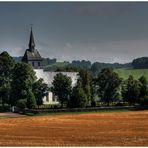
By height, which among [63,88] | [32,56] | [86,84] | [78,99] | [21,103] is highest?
[32,56]

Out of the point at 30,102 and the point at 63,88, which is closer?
the point at 30,102

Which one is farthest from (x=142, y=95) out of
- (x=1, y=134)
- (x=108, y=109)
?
(x=1, y=134)

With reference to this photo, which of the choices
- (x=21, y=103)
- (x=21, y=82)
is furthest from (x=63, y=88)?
(x=21, y=103)

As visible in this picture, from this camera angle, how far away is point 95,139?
44125 millimetres

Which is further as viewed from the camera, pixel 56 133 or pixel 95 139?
pixel 56 133

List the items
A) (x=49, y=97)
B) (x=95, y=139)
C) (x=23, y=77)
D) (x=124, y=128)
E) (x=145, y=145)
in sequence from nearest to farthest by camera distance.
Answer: (x=145, y=145)
(x=95, y=139)
(x=124, y=128)
(x=23, y=77)
(x=49, y=97)

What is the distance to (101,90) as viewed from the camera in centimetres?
12712

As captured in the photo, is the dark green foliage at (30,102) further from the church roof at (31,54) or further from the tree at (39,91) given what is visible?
the church roof at (31,54)

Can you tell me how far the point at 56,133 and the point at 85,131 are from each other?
3.44 meters

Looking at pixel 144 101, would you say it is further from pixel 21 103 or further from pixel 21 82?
pixel 21 82

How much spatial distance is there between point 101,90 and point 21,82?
24745 mm

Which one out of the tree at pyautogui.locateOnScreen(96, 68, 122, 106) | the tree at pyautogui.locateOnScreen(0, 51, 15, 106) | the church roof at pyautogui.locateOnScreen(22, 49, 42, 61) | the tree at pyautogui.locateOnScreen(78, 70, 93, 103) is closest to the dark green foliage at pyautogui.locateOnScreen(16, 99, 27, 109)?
the tree at pyautogui.locateOnScreen(78, 70, 93, 103)

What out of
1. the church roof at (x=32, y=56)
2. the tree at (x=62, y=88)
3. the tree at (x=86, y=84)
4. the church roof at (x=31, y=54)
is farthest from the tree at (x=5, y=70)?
Answer: the church roof at (x=32, y=56)

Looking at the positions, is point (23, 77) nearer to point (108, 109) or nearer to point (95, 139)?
point (108, 109)
